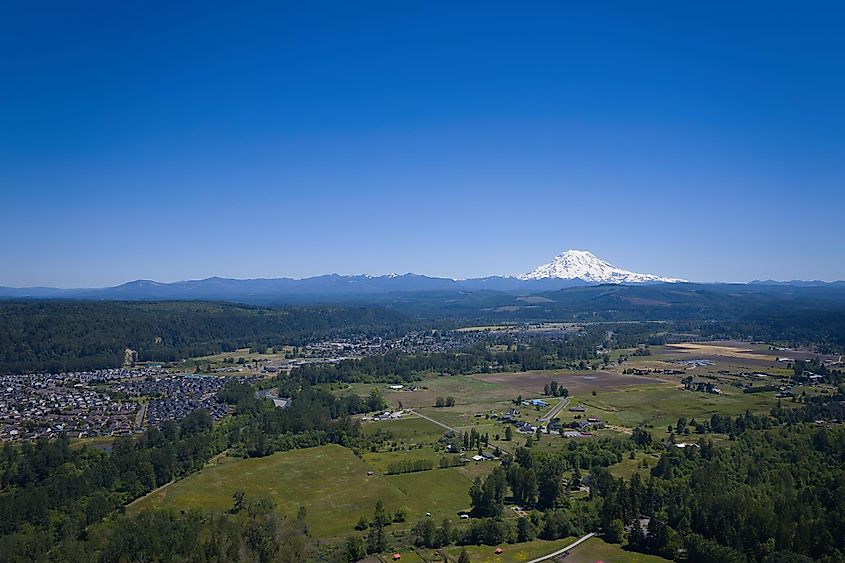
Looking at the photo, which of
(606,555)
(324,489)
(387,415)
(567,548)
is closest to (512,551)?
(567,548)

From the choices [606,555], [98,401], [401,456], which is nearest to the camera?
[606,555]

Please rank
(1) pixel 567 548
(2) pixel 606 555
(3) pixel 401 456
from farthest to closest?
(3) pixel 401 456 → (1) pixel 567 548 → (2) pixel 606 555

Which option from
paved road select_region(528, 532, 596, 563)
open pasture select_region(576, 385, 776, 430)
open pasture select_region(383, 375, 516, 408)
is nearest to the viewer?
paved road select_region(528, 532, 596, 563)

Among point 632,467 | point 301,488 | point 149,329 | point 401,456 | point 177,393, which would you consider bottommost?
point 301,488

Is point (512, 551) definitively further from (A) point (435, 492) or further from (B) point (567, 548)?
(A) point (435, 492)

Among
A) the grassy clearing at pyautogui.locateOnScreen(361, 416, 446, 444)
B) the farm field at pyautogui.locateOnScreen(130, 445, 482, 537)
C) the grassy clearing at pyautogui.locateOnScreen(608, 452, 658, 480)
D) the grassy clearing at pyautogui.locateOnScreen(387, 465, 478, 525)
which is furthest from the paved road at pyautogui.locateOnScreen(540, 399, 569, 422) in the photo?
the grassy clearing at pyautogui.locateOnScreen(387, 465, 478, 525)

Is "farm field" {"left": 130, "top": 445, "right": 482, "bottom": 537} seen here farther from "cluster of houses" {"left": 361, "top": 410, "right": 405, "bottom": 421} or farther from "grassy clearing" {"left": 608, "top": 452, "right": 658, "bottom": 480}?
"cluster of houses" {"left": 361, "top": 410, "right": 405, "bottom": 421}
